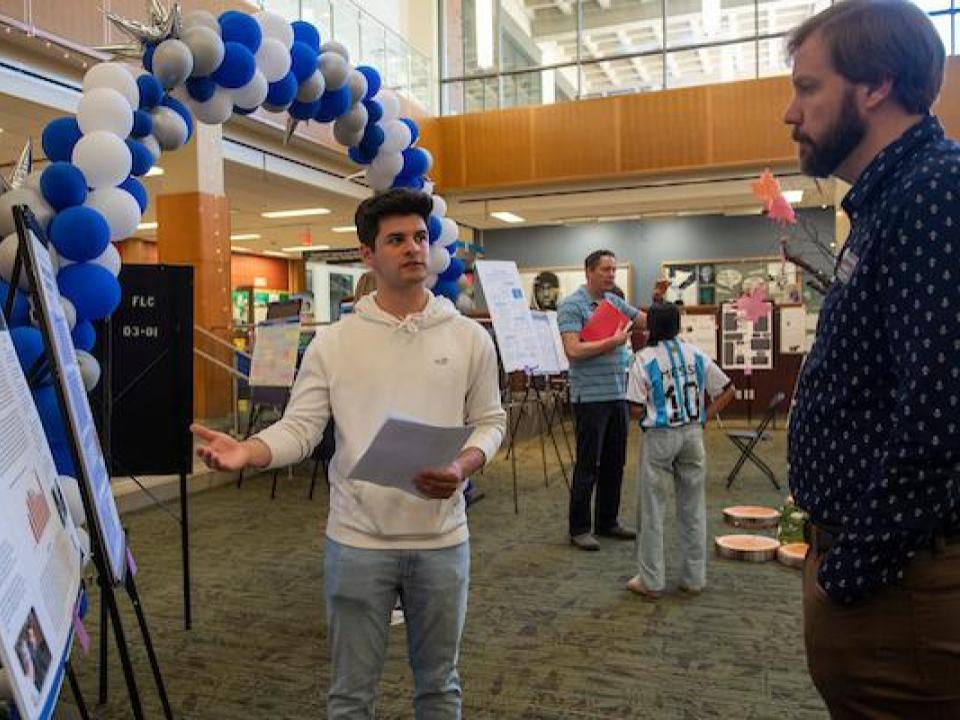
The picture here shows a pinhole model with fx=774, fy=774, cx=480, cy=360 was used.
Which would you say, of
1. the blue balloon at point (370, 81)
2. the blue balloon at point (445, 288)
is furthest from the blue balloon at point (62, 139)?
the blue balloon at point (445, 288)

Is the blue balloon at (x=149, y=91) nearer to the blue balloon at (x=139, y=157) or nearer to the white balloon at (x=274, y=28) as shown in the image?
the blue balloon at (x=139, y=157)

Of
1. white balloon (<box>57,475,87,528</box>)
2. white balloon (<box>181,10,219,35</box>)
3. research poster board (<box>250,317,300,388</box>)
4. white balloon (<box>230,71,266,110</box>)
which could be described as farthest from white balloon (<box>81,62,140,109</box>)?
research poster board (<box>250,317,300,388</box>)

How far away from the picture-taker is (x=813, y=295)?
43.8 feet

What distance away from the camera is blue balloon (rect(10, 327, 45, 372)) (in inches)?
95.6

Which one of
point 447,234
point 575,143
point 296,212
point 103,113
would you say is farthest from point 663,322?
point 296,212

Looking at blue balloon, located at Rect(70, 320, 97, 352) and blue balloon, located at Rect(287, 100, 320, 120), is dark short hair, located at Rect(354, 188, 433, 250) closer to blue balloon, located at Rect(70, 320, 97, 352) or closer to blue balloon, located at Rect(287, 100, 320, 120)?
blue balloon, located at Rect(70, 320, 97, 352)

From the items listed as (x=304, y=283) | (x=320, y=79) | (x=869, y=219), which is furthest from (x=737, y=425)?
(x=304, y=283)

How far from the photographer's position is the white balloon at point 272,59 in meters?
3.47

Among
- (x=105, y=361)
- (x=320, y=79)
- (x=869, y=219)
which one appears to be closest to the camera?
(x=869, y=219)

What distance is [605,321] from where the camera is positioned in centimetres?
433

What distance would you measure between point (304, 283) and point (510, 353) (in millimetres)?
15991

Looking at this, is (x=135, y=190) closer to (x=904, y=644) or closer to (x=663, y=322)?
(x=663, y=322)

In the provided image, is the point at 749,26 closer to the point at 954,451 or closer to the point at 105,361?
the point at 105,361

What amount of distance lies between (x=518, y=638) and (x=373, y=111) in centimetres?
288
